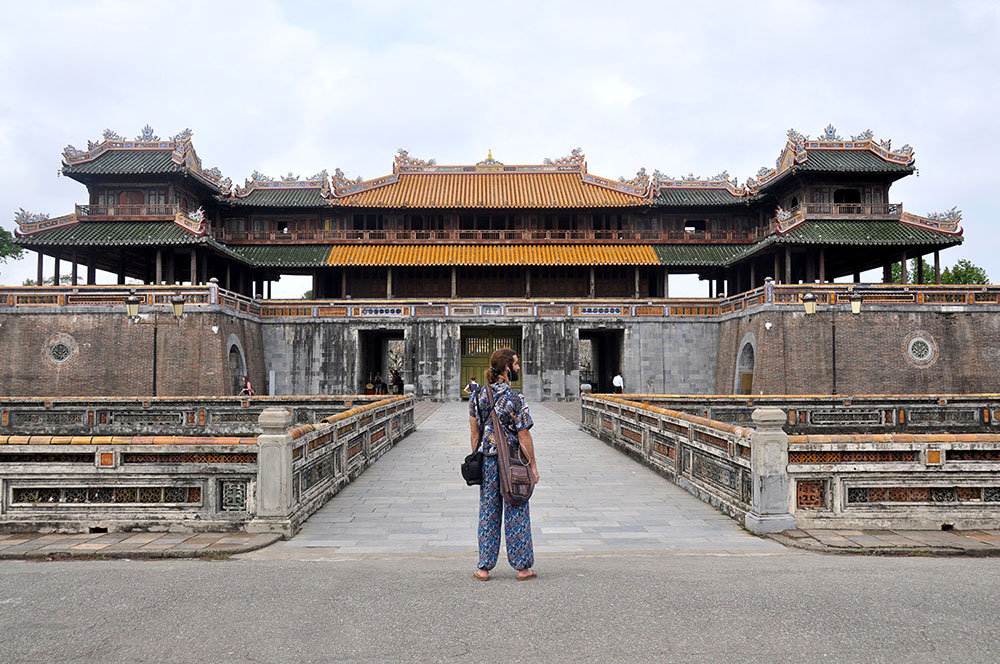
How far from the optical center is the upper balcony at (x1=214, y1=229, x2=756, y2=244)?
1345 inches

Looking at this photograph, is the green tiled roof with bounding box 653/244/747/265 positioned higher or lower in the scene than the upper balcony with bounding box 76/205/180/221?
lower

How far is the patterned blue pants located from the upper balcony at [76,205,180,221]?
28997 millimetres

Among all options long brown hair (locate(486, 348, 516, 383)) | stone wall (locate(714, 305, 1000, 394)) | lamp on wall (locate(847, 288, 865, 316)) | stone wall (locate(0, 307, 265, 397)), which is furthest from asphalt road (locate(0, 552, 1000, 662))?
stone wall (locate(0, 307, 265, 397))

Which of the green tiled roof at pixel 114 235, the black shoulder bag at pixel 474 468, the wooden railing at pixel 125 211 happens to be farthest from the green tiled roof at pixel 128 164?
the black shoulder bag at pixel 474 468

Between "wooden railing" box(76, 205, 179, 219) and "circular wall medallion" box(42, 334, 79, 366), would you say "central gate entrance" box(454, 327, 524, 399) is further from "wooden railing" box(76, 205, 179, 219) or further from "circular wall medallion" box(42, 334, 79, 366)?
"circular wall medallion" box(42, 334, 79, 366)

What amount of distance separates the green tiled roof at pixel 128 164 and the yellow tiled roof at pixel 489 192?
7733 millimetres

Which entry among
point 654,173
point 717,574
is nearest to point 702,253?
point 654,173

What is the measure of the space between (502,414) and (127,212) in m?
30.4

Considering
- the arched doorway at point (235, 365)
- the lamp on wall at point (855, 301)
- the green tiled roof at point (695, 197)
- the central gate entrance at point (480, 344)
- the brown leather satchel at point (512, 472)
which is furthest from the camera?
the green tiled roof at point (695, 197)

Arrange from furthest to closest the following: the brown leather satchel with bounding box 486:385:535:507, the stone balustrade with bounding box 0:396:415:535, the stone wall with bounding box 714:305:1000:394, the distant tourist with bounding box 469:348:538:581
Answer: the stone wall with bounding box 714:305:1000:394, the stone balustrade with bounding box 0:396:415:535, the distant tourist with bounding box 469:348:538:581, the brown leather satchel with bounding box 486:385:535:507

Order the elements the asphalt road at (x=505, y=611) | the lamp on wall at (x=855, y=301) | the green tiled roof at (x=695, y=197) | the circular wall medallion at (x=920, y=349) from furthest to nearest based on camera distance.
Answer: the green tiled roof at (x=695, y=197), the circular wall medallion at (x=920, y=349), the lamp on wall at (x=855, y=301), the asphalt road at (x=505, y=611)

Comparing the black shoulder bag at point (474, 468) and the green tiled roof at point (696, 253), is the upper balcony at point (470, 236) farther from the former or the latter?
the black shoulder bag at point (474, 468)

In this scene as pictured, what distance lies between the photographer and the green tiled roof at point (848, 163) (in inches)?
1144

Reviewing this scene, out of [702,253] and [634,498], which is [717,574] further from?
[702,253]
